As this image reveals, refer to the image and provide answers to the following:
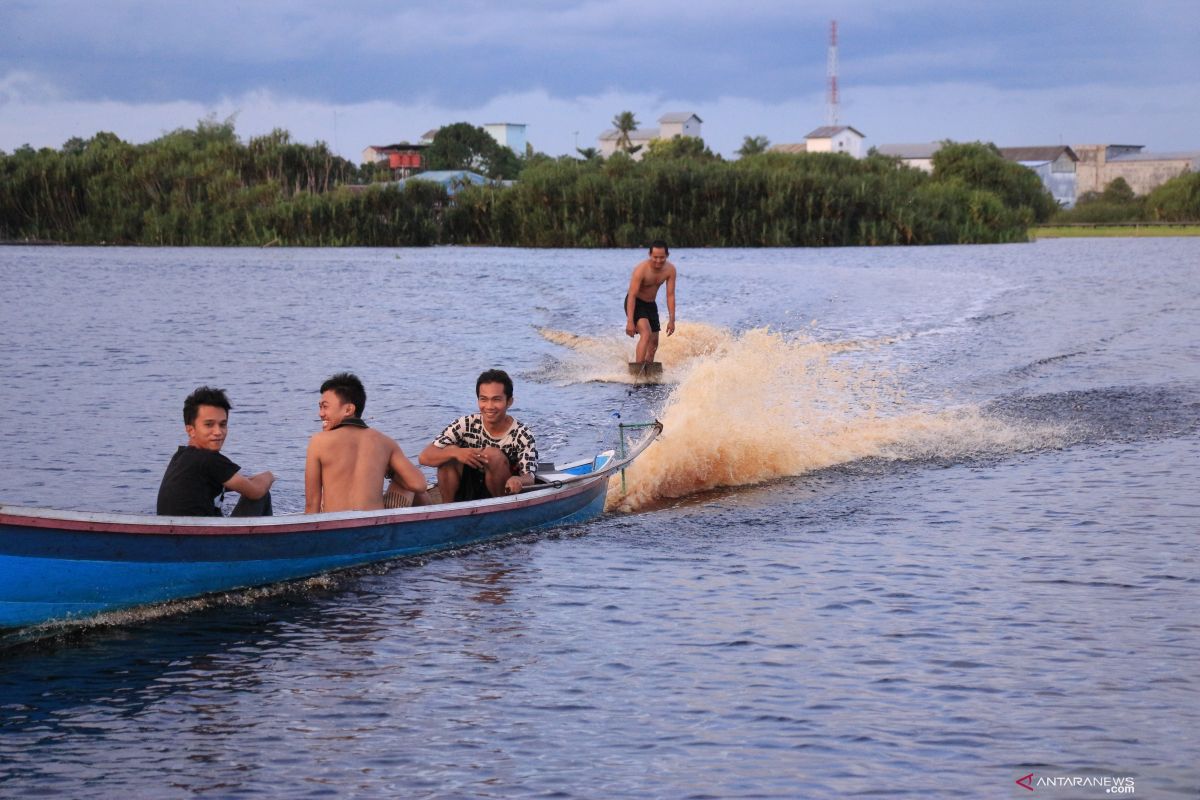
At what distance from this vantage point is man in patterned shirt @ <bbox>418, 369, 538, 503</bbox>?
410 inches

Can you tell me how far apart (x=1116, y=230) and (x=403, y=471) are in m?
87.0

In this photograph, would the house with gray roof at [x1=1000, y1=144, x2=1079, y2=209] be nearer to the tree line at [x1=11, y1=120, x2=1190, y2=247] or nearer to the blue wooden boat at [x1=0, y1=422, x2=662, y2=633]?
the tree line at [x1=11, y1=120, x2=1190, y2=247]

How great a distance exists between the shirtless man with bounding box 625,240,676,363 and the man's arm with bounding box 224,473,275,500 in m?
11.0

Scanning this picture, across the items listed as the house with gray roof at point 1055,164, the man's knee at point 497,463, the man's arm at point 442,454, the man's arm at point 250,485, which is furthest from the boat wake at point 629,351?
the house with gray roof at point 1055,164

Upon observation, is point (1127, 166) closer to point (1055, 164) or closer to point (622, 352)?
point (1055, 164)

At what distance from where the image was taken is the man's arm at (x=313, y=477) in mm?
9484

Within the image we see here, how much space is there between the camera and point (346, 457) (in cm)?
947

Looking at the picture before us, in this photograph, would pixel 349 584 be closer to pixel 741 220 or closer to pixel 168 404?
pixel 168 404

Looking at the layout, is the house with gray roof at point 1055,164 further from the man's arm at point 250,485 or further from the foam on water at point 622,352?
the man's arm at point 250,485

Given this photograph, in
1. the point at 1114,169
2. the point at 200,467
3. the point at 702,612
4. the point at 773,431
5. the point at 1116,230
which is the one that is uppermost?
the point at 1114,169

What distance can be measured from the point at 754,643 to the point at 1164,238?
257 ft

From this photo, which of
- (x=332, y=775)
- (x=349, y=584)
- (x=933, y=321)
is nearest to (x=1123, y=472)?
→ (x=349, y=584)

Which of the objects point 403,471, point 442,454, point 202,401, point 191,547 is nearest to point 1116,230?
point 442,454

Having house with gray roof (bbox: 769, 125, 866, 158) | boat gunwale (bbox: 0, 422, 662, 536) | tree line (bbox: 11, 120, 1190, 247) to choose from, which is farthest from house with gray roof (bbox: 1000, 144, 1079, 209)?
boat gunwale (bbox: 0, 422, 662, 536)
